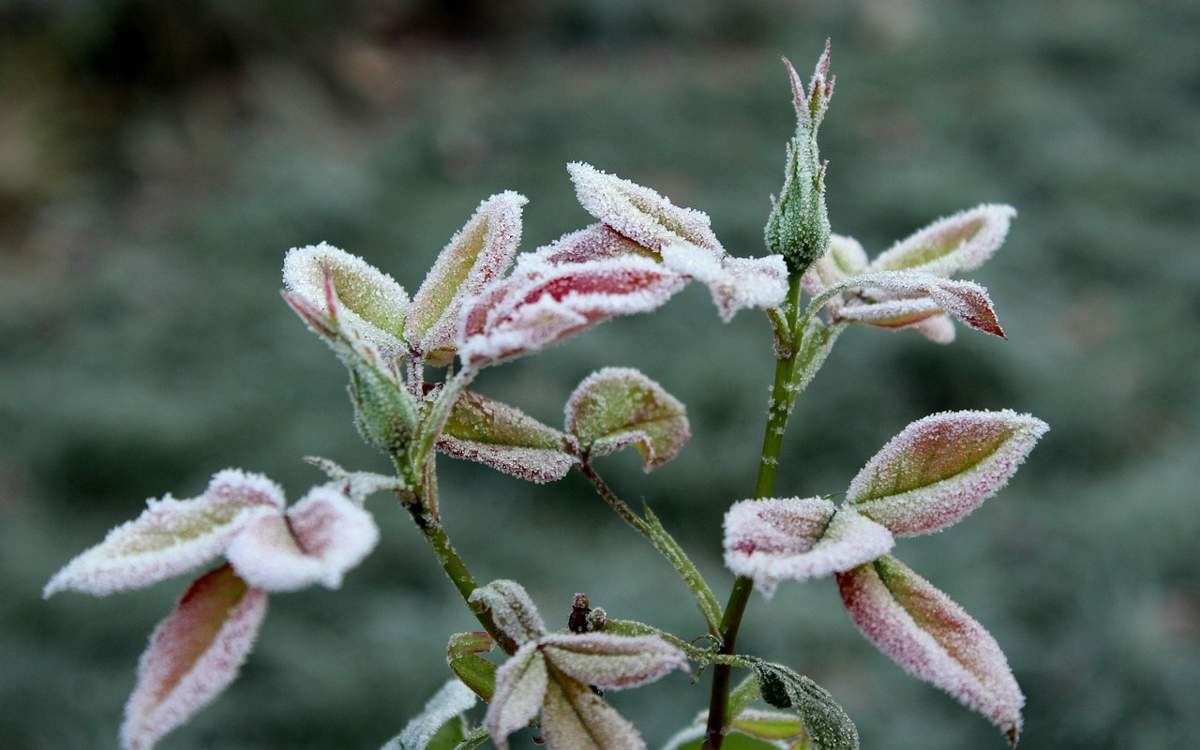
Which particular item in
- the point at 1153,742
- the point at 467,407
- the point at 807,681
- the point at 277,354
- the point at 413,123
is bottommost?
the point at 1153,742

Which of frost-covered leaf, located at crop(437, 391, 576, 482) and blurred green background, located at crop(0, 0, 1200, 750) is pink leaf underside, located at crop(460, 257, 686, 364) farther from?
blurred green background, located at crop(0, 0, 1200, 750)

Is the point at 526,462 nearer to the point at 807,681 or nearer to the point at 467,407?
the point at 467,407

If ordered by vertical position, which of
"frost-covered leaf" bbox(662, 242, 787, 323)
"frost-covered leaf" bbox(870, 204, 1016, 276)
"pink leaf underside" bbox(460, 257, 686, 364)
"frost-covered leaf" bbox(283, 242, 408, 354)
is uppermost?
"frost-covered leaf" bbox(283, 242, 408, 354)

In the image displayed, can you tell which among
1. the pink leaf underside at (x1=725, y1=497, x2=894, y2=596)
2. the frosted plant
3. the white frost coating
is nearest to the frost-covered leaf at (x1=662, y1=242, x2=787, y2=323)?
the frosted plant

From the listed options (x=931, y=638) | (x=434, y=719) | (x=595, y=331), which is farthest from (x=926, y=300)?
(x=595, y=331)

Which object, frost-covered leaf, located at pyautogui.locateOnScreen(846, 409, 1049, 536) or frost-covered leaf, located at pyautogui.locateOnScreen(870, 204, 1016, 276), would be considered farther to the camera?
frost-covered leaf, located at pyautogui.locateOnScreen(870, 204, 1016, 276)

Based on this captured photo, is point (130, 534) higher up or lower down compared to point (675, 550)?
higher up

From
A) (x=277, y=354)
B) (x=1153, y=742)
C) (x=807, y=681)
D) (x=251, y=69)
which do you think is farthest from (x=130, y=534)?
(x=251, y=69)
